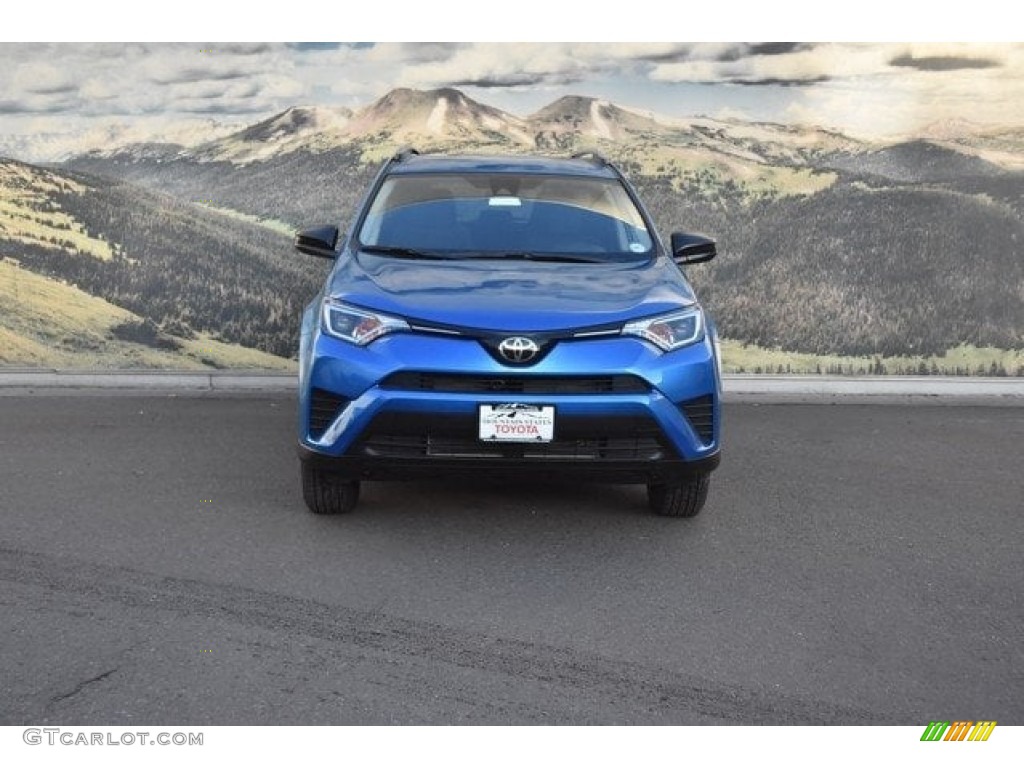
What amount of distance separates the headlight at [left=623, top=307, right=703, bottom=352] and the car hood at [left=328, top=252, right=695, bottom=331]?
5cm

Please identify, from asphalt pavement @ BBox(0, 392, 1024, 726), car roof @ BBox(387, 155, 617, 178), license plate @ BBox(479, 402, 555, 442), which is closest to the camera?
asphalt pavement @ BBox(0, 392, 1024, 726)

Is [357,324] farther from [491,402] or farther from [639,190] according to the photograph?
[639,190]

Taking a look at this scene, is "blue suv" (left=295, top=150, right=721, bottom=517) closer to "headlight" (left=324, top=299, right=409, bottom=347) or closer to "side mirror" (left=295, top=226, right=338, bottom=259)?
"headlight" (left=324, top=299, right=409, bottom=347)

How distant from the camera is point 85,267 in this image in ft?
30.6

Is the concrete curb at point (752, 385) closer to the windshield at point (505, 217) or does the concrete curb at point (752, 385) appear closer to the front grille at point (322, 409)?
the windshield at point (505, 217)

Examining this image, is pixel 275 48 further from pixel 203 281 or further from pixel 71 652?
pixel 71 652

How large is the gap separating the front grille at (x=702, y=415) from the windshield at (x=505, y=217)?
1.16 metres

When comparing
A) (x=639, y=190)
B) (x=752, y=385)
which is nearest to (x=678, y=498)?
(x=752, y=385)

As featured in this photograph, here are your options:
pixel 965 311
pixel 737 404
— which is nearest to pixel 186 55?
pixel 737 404

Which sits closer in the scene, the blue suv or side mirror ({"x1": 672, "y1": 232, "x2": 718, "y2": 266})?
the blue suv

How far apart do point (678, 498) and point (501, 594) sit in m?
1.38
